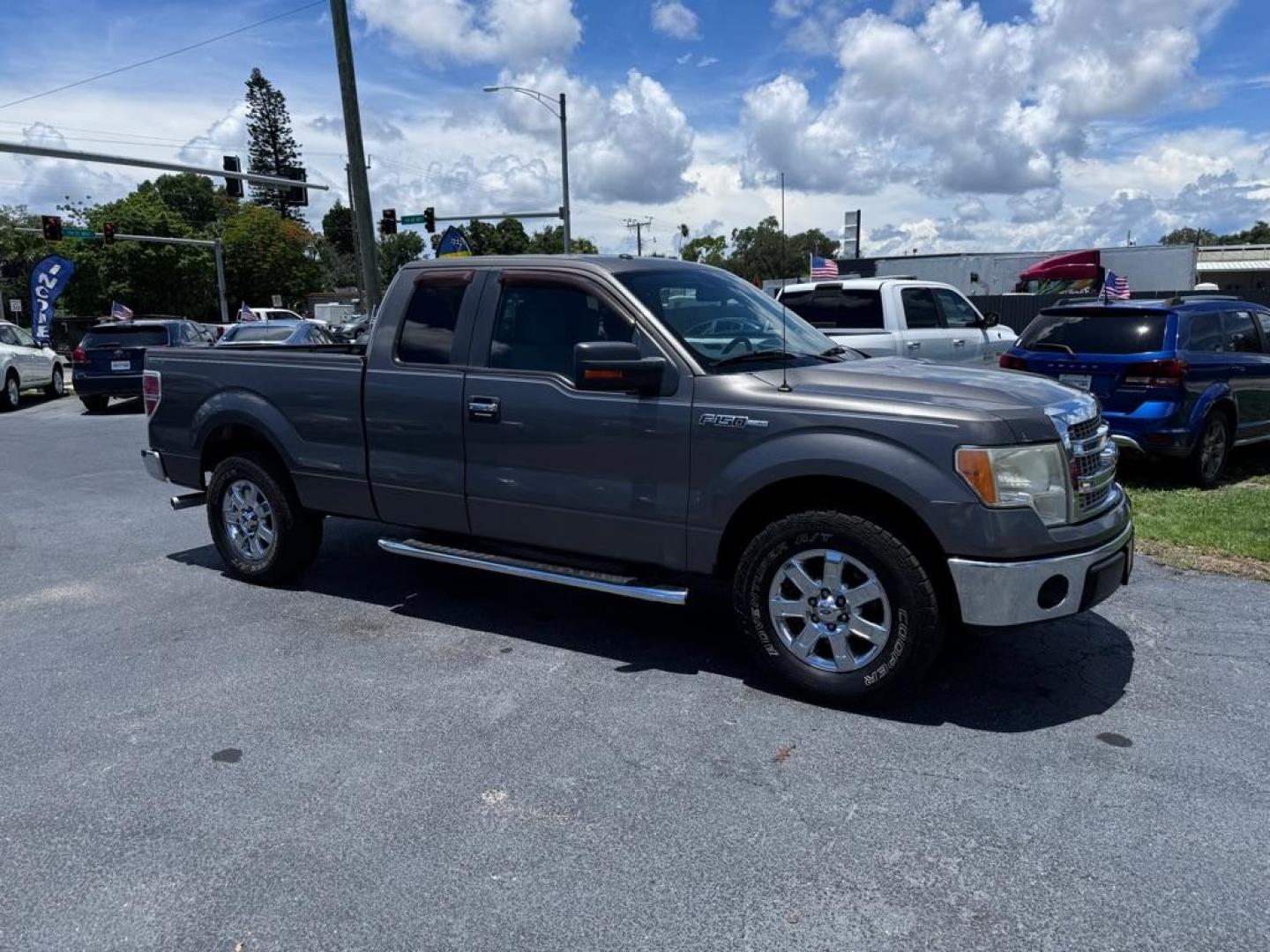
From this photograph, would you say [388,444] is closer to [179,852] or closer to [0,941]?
[179,852]

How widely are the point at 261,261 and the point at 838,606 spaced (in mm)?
64952

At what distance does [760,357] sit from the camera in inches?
186

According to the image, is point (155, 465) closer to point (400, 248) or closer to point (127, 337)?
point (127, 337)

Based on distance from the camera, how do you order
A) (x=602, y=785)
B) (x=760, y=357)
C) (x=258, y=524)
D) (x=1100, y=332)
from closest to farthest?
(x=602, y=785), (x=760, y=357), (x=258, y=524), (x=1100, y=332)

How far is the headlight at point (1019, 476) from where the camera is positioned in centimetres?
382

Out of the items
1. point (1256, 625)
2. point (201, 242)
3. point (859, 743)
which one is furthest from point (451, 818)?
point (201, 242)

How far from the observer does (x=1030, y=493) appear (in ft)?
12.7

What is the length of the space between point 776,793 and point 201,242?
4674 cm

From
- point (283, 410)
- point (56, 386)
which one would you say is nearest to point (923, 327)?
point (283, 410)

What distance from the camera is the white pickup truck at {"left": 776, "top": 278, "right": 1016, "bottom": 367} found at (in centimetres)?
1116

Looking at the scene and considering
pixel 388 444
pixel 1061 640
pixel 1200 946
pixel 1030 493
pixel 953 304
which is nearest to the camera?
pixel 1200 946

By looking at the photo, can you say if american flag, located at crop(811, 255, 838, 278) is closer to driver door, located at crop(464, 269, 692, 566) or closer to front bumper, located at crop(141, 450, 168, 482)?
front bumper, located at crop(141, 450, 168, 482)

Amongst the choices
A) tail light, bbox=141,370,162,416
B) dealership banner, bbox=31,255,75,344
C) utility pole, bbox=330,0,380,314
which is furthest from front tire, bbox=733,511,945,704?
dealership banner, bbox=31,255,75,344

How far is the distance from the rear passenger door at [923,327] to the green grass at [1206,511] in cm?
275
